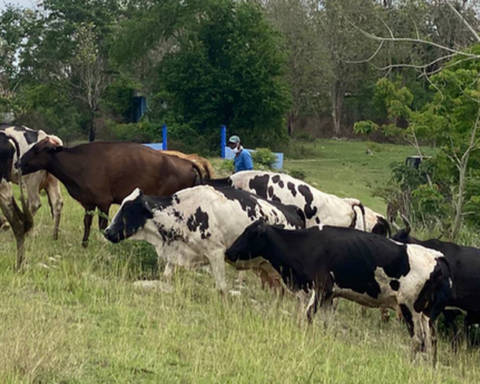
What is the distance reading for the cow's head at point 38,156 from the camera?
12570mm

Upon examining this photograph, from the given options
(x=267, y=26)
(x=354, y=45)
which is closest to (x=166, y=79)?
(x=267, y=26)

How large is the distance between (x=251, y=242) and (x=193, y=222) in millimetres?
1001

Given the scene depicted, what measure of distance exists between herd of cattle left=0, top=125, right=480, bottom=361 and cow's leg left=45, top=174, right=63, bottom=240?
33mm

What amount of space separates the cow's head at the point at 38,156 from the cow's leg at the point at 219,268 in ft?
12.6

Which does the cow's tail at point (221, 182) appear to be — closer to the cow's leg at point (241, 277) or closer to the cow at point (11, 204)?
the cow's leg at point (241, 277)

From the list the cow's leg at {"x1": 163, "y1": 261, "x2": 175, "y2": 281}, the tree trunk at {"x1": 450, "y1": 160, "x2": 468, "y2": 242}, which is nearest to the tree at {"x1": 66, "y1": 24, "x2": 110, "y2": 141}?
the tree trunk at {"x1": 450, "y1": 160, "x2": 468, "y2": 242}

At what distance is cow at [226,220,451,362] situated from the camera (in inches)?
374

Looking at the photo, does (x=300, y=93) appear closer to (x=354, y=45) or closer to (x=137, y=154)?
(x=354, y=45)

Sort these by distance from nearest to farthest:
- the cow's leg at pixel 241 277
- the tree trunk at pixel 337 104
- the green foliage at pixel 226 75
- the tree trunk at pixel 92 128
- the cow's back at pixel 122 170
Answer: the cow's leg at pixel 241 277 → the cow's back at pixel 122 170 → the green foliage at pixel 226 75 → the tree trunk at pixel 92 128 → the tree trunk at pixel 337 104

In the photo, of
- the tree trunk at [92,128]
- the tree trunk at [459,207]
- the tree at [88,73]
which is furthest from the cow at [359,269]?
the tree at [88,73]

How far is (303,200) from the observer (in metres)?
12.8

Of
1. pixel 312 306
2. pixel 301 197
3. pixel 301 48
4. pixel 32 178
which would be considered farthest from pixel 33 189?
pixel 301 48

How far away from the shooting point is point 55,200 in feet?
44.7

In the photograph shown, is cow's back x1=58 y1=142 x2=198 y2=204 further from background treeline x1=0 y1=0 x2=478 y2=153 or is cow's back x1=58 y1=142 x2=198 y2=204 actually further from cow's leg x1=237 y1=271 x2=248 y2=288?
background treeline x1=0 y1=0 x2=478 y2=153
